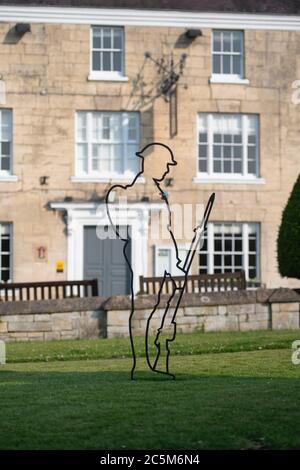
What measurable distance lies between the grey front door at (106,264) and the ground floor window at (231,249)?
2.46 metres

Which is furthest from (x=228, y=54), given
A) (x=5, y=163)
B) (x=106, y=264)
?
(x=5, y=163)

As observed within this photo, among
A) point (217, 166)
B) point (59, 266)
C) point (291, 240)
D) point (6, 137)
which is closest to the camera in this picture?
point (291, 240)

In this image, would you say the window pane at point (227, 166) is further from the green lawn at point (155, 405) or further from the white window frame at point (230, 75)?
the green lawn at point (155, 405)

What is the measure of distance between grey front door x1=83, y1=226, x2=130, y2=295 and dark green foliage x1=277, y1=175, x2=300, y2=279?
8.15 m

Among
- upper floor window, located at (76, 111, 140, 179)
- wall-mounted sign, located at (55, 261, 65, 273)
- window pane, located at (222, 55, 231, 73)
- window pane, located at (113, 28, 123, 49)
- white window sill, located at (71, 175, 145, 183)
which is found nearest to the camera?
wall-mounted sign, located at (55, 261, 65, 273)

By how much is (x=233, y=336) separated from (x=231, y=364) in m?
5.36

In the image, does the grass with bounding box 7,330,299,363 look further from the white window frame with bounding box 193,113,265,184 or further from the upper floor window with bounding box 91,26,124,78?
the upper floor window with bounding box 91,26,124,78

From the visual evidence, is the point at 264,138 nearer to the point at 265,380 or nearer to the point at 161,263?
the point at 161,263

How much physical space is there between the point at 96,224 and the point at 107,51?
5330mm

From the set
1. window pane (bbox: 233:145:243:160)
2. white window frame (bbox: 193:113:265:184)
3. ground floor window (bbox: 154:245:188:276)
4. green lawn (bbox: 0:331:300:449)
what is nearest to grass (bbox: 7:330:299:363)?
green lawn (bbox: 0:331:300:449)

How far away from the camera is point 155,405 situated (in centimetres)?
1166

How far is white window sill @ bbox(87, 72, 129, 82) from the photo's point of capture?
113ft

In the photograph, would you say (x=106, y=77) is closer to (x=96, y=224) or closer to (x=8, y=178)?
(x=8, y=178)
